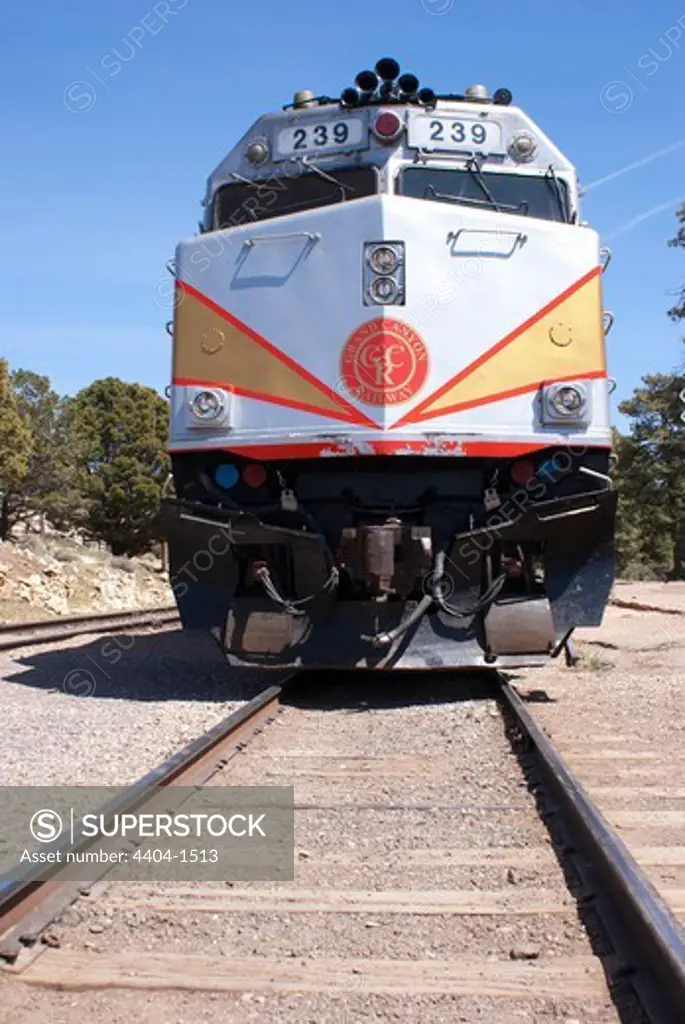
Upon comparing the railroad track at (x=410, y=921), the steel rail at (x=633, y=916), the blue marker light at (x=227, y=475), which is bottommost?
the railroad track at (x=410, y=921)

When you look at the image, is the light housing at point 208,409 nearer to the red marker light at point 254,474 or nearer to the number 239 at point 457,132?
the red marker light at point 254,474

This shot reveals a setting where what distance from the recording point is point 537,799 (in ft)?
15.3

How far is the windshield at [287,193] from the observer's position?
25.6ft

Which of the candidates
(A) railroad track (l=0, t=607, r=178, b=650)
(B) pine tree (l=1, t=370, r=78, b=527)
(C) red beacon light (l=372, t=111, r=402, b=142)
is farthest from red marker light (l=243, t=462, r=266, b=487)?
(B) pine tree (l=1, t=370, r=78, b=527)

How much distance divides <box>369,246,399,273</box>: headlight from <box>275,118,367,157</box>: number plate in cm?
111

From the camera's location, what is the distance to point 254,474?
7512mm

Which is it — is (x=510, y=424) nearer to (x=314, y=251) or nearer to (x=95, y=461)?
(x=314, y=251)

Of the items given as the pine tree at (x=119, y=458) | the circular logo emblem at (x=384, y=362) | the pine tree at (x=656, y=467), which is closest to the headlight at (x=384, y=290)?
the circular logo emblem at (x=384, y=362)

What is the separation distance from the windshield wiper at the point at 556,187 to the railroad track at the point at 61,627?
735cm

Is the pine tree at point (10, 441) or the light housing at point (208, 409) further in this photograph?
the pine tree at point (10, 441)

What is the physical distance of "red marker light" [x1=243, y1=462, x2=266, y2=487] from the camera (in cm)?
748

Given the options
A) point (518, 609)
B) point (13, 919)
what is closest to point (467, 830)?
point (13, 919)

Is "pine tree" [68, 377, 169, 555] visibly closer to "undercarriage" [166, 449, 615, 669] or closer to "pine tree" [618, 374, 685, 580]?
"pine tree" [618, 374, 685, 580]

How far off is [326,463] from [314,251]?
152cm
